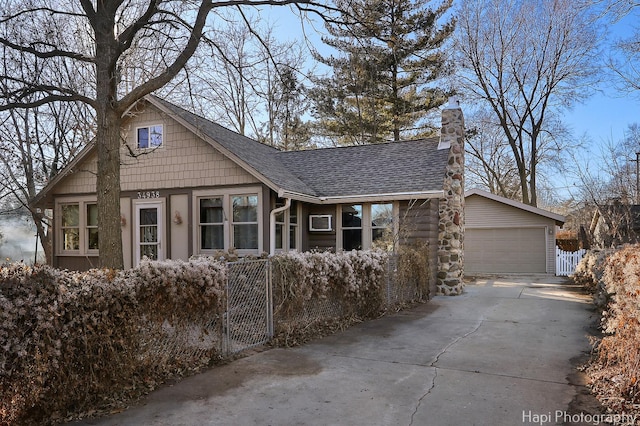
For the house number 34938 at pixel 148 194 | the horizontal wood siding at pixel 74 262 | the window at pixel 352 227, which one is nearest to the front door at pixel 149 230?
the house number 34938 at pixel 148 194

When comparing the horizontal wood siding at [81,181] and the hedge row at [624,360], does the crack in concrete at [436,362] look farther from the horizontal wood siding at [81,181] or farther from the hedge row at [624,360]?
the horizontal wood siding at [81,181]

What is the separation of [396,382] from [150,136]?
31.6 feet

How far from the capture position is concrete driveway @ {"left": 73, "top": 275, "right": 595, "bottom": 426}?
12.9 ft

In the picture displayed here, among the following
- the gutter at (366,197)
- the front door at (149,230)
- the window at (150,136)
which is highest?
the window at (150,136)

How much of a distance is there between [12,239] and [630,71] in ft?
78.6

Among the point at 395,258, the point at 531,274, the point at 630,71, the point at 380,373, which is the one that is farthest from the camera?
the point at 531,274

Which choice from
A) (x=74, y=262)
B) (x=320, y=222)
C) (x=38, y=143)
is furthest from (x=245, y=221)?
(x=38, y=143)

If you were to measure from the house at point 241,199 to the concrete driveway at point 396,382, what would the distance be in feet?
13.2

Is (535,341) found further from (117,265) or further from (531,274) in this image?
(531,274)

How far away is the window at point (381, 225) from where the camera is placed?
11.7 metres

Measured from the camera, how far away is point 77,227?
12719 millimetres

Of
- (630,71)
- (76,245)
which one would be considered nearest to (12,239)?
(76,245)

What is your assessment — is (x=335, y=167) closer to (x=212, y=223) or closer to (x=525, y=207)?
(x=212, y=223)

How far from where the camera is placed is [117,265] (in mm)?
7195
